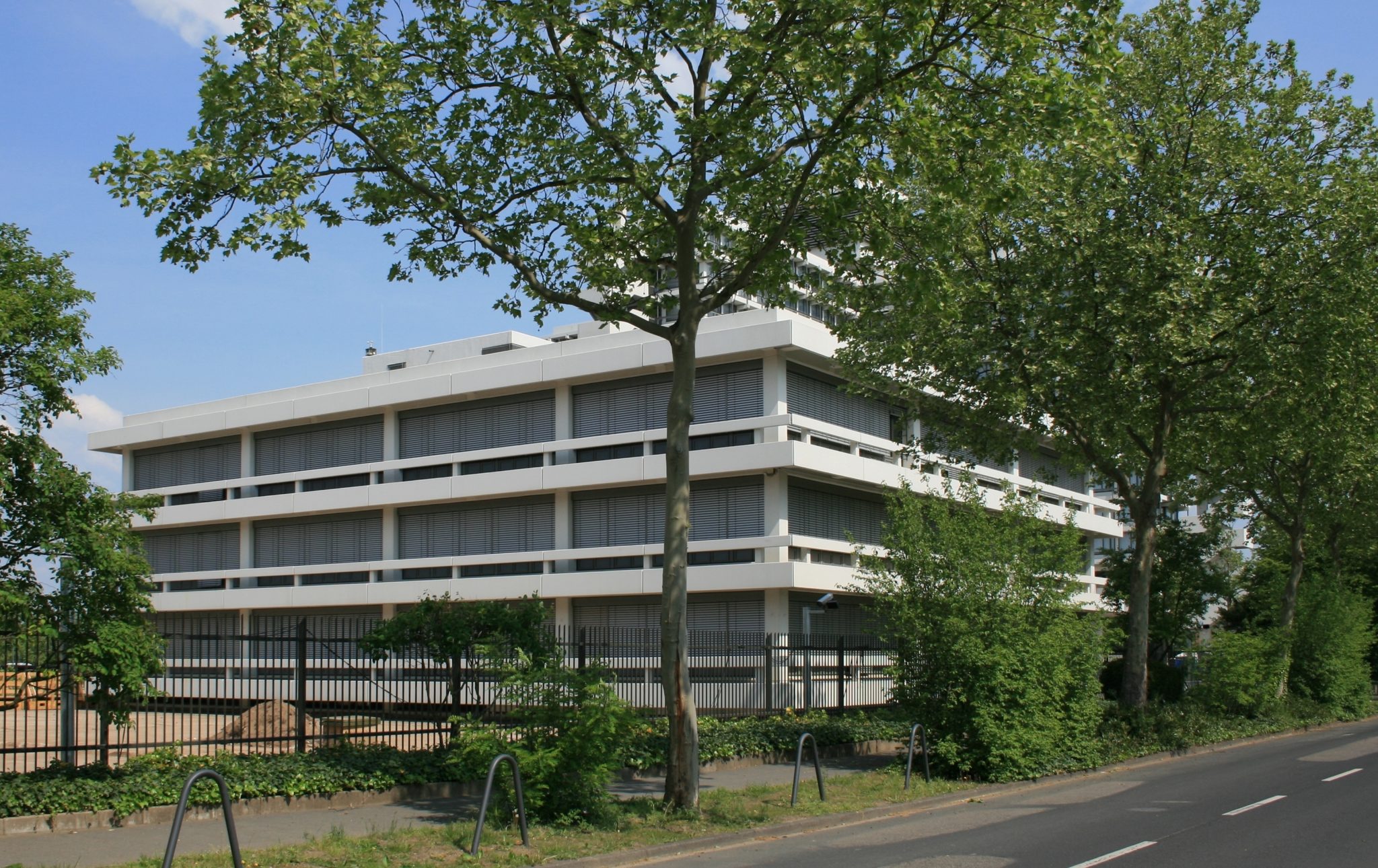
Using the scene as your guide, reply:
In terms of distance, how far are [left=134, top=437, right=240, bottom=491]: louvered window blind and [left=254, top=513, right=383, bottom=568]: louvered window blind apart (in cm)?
306

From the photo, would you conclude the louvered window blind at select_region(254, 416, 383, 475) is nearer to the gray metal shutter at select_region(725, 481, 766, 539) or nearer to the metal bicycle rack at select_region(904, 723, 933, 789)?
the gray metal shutter at select_region(725, 481, 766, 539)

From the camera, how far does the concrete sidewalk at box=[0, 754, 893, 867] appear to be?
405 inches

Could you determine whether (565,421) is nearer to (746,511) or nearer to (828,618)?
(746,511)

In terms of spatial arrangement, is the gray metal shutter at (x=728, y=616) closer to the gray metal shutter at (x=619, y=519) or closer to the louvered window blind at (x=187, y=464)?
the gray metal shutter at (x=619, y=519)

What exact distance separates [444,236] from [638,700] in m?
10.0

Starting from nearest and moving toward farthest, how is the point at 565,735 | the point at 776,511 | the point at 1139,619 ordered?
the point at 565,735, the point at 1139,619, the point at 776,511

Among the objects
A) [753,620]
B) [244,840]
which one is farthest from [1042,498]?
[244,840]

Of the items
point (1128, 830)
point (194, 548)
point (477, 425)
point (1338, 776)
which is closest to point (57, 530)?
point (1128, 830)

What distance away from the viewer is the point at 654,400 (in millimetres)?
36625

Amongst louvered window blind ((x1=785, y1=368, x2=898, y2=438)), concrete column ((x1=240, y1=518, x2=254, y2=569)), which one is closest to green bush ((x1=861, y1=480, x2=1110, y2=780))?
louvered window blind ((x1=785, y1=368, x2=898, y2=438))

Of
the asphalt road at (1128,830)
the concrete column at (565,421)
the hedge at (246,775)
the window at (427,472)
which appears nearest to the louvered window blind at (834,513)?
the concrete column at (565,421)

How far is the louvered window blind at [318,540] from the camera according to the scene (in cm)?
4272

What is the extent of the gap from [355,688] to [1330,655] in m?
29.3

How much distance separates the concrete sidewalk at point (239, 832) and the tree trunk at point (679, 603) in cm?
220
